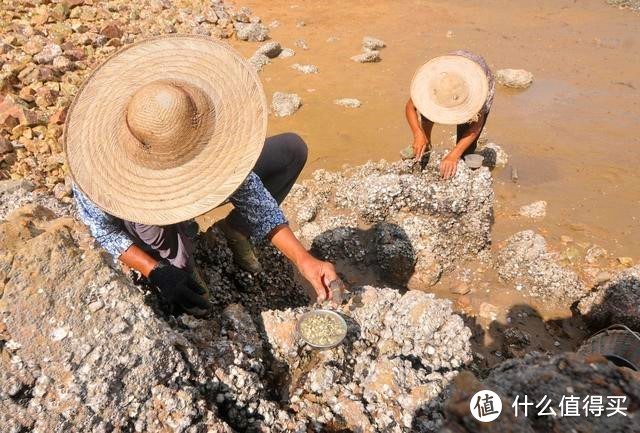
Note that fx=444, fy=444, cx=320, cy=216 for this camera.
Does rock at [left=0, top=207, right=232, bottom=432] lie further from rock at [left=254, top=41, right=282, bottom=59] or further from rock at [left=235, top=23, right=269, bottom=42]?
rock at [left=235, top=23, right=269, bottom=42]

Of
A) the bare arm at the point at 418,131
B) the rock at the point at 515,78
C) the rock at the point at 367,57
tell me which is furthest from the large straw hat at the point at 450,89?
the rock at the point at 367,57

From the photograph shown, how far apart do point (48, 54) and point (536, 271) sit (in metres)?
6.48

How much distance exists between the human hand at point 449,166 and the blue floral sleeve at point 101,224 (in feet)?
8.63

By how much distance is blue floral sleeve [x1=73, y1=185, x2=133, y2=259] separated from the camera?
2.11 metres

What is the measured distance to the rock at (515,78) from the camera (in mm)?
7418

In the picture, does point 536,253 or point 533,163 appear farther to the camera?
point 533,163

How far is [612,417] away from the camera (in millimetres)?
1233

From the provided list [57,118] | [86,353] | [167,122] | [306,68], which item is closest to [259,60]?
[306,68]

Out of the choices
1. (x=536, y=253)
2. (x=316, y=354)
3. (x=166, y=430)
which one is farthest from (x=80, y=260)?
(x=536, y=253)

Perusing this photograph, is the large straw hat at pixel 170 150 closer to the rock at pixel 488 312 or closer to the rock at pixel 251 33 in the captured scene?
the rock at pixel 488 312

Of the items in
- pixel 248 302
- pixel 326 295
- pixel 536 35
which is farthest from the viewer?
pixel 536 35

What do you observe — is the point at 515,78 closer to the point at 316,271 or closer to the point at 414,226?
the point at 414,226

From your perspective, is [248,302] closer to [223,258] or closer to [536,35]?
[223,258]

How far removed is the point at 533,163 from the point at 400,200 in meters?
2.64
